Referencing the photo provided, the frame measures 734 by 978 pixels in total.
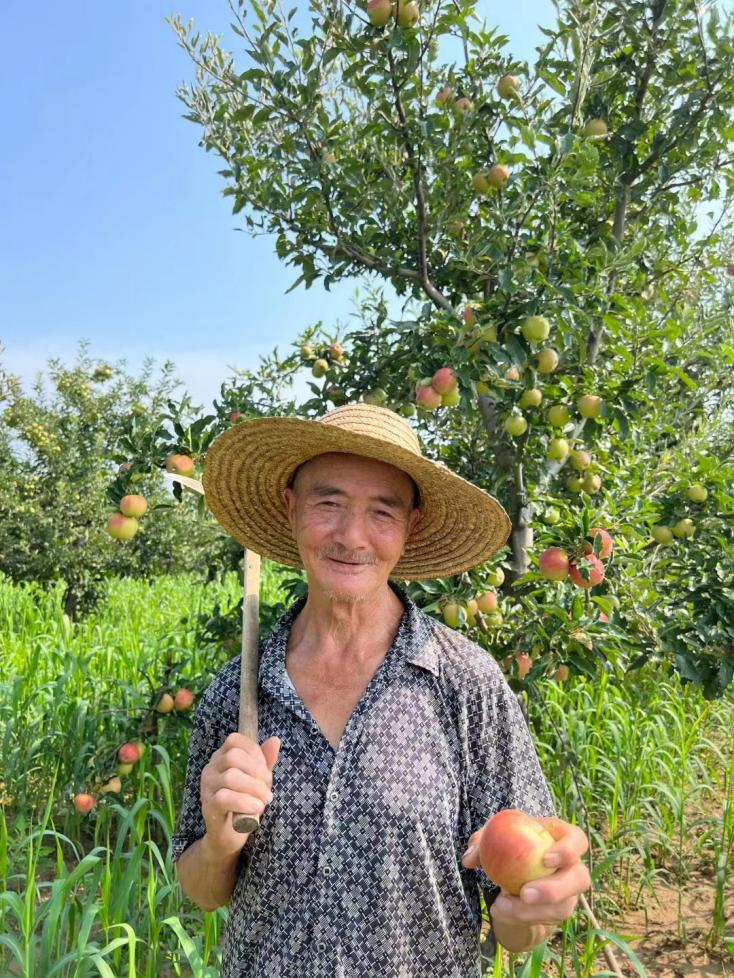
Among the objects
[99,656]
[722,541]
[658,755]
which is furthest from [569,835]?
[99,656]

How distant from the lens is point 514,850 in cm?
99

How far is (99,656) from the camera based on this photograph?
4.37 m

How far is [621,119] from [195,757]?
2986 mm

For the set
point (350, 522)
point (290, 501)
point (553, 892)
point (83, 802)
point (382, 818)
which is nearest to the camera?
point (553, 892)

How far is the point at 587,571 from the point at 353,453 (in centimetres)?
119

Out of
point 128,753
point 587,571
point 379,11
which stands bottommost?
point 128,753

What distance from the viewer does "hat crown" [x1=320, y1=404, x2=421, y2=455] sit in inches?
49.1

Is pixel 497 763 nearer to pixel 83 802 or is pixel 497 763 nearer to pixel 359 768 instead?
pixel 359 768

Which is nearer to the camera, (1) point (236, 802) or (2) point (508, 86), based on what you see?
(1) point (236, 802)

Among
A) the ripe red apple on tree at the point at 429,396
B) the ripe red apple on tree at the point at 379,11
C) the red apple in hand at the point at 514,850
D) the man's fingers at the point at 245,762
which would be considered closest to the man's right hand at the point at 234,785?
the man's fingers at the point at 245,762

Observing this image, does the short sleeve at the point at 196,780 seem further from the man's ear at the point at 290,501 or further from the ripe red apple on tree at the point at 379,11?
the ripe red apple on tree at the point at 379,11

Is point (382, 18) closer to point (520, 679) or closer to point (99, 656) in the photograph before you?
point (520, 679)

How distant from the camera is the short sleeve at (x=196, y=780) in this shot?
4.15 feet

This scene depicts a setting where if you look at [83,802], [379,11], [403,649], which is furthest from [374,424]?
[83,802]
